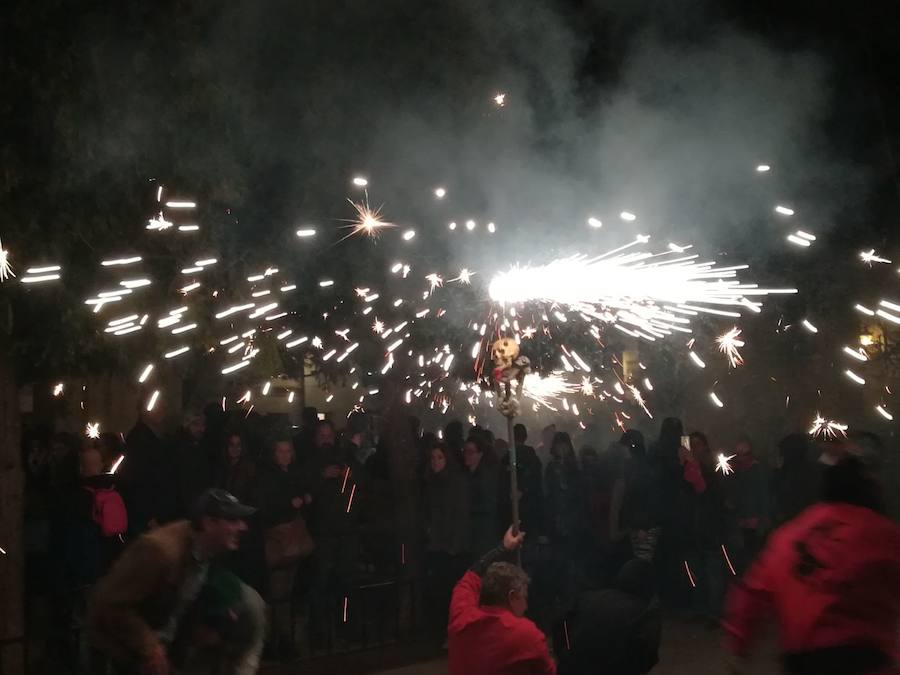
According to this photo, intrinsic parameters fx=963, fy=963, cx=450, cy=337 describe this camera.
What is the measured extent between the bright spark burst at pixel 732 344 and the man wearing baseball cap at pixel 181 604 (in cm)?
960

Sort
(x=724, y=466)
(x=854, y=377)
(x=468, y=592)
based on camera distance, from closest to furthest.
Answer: (x=468, y=592) → (x=724, y=466) → (x=854, y=377)

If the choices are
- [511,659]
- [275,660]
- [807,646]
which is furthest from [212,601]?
[275,660]

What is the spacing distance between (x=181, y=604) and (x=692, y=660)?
19.0 feet

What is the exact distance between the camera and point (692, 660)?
8414 millimetres

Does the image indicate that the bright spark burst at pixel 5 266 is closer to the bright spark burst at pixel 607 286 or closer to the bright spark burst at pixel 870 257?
the bright spark burst at pixel 607 286

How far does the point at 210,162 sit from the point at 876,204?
391 inches

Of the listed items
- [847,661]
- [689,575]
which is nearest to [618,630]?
[847,661]

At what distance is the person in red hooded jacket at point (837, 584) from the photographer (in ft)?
12.3

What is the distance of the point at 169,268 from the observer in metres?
8.40

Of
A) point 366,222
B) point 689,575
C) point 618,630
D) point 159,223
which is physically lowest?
point 689,575

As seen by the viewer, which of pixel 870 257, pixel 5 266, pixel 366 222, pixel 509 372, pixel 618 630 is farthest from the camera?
pixel 870 257

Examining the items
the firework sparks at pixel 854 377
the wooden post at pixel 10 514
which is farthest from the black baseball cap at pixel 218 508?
the firework sparks at pixel 854 377

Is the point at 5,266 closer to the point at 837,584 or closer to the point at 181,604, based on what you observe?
the point at 181,604

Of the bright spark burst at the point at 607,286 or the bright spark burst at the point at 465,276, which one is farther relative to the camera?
the bright spark burst at the point at 465,276
